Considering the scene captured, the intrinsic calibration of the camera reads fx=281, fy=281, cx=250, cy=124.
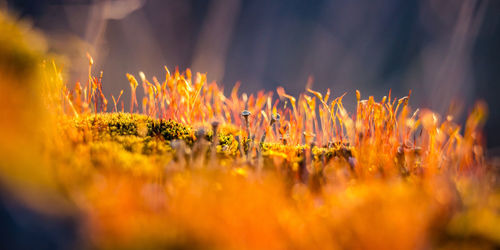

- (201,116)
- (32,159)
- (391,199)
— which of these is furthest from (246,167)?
(201,116)

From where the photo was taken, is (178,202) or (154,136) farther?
(154,136)

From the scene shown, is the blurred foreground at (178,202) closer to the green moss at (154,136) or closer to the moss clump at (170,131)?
the green moss at (154,136)

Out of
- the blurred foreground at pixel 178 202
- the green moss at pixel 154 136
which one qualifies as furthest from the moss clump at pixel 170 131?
the blurred foreground at pixel 178 202

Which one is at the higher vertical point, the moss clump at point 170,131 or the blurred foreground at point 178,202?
the moss clump at point 170,131

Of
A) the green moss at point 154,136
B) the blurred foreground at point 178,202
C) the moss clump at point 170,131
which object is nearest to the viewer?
the blurred foreground at point 178,202

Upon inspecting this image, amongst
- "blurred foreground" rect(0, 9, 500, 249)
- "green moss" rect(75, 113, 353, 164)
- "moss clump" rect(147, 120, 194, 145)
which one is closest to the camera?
"blurred foreground" rect(0, 9, 500, 249)

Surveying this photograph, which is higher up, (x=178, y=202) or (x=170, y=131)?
(x=170, y=131)

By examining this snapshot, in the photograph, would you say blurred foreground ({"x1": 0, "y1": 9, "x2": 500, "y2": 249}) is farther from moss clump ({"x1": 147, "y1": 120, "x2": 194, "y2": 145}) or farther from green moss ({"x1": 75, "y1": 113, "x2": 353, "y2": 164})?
moss clump ({"x1": 147, "y1": 120, "x2": 194, "y2": 145})

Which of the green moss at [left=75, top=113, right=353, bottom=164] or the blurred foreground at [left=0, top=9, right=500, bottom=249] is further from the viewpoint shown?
the green moss at [left=75, top=113, right=353, bottom=164]

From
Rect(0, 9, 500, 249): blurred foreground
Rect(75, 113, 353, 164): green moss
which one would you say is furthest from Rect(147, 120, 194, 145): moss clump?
Rect(0, 9, 500, 249): blurred foreground

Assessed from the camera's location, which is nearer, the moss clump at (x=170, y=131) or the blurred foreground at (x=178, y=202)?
the blurred foreground at (x=178, y=202)

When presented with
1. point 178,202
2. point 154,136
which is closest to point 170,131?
point 154,136

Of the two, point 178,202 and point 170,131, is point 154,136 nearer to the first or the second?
point 170,131

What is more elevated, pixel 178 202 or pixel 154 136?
pixel 154 136
